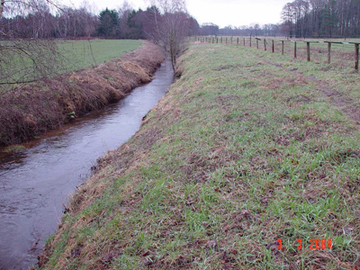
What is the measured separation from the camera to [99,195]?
5.47 meters

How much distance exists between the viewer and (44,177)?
781 centimetres

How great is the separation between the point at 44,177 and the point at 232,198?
600 centimetres

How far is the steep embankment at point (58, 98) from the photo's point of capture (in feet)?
24.4

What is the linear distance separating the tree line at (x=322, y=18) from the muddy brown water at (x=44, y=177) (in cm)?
5335

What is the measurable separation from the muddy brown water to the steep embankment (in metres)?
0.71

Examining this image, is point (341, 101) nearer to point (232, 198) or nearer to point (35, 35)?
point (232, 198)

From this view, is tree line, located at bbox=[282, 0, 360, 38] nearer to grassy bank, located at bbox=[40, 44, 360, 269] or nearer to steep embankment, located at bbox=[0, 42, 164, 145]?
steep embankment, located at bbox=[0, 42, 164, 145]

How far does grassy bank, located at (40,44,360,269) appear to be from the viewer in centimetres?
305

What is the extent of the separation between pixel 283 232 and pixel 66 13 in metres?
5.95

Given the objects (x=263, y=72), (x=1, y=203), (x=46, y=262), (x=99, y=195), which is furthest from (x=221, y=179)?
(x=263, y=72)
